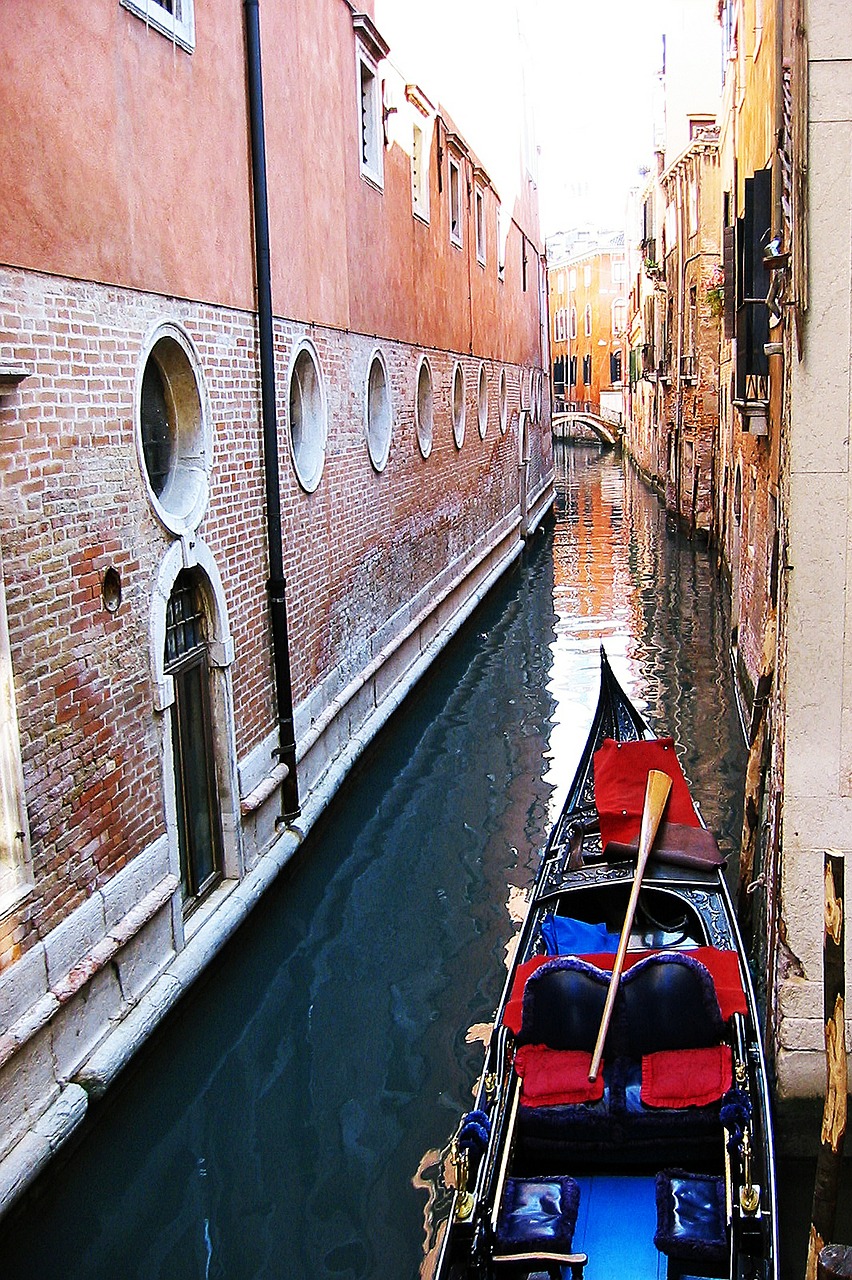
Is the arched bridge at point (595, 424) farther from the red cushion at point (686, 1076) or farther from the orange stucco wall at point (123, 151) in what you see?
the red cushion at point (686, 1076)

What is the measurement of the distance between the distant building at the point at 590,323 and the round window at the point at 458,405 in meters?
40.0

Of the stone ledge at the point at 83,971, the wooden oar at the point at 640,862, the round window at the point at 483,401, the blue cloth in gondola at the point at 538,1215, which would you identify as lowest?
the blue cloth in gondola at the point at 538,1215

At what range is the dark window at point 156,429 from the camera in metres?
5.85

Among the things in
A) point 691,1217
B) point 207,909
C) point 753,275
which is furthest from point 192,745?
point 753,275

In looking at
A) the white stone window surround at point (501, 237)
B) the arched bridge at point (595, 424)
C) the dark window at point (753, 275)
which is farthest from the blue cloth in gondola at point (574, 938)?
the arched bridge at point (595, 424)

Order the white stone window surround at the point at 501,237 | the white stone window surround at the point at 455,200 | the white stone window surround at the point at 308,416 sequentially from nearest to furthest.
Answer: the white stone window surround at the point at 308,416 < the white stone window surround at the point at 455,200 < the white stone window surround at the point at 501,237

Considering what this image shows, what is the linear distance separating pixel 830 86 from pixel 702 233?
17195 millimetres

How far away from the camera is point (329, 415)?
8.73m

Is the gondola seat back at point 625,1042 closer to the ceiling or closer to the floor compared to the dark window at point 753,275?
closer to the floor

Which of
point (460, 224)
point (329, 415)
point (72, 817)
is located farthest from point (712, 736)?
point (460, 224)

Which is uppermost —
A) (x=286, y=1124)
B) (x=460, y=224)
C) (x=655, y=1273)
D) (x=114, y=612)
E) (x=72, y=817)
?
(x=460, y=224)

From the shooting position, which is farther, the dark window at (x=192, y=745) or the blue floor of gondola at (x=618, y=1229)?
the dark window at (x=192, y=745)

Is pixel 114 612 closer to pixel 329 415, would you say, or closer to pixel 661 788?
pixel 661 788

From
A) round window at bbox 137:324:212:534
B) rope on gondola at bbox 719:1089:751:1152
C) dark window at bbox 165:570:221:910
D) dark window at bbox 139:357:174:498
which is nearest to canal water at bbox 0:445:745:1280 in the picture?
dark window at bbox 165:570:221:910
